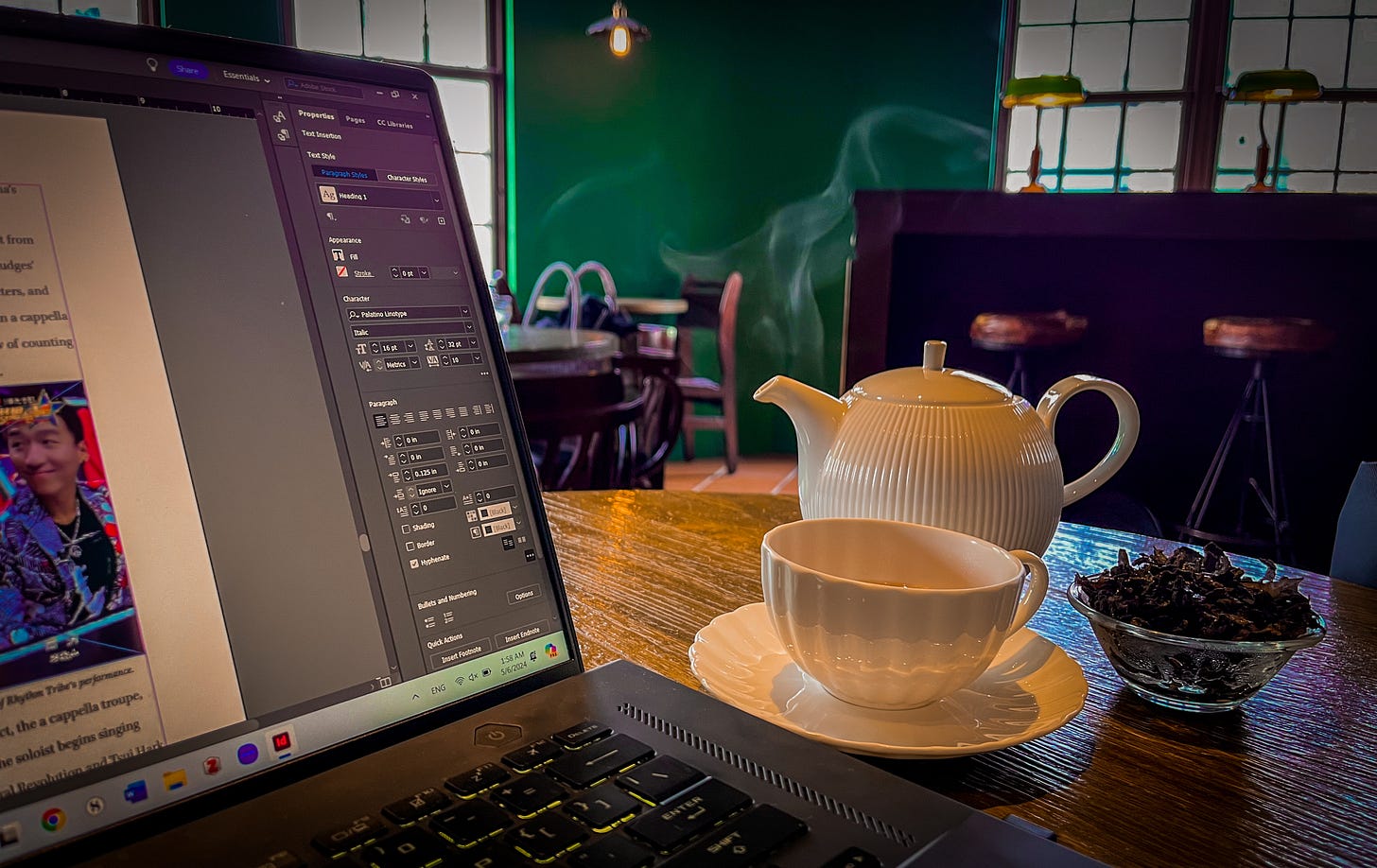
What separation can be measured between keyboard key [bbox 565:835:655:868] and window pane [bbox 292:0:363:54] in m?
4.55

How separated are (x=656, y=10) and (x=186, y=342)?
5.03 m

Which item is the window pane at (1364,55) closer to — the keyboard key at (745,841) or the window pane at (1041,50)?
the window pane at (1041,50)

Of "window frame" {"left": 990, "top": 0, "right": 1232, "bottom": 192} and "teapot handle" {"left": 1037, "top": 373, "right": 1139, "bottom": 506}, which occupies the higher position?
"window frame" {"left": 990, "top": 0, "right": 1232, "bottom": 192}

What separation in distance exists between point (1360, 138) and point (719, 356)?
3109mm

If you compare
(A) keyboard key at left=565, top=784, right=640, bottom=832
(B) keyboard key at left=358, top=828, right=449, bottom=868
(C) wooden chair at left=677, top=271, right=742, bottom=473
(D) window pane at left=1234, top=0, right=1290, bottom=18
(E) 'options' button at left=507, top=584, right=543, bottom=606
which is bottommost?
(C) wooden chair at left=677, top=271, right=742, bottom=473

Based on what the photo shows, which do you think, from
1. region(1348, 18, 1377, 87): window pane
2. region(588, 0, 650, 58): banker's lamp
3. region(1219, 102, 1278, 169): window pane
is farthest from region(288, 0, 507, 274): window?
region(1348, 18, 1377, 87): window pane

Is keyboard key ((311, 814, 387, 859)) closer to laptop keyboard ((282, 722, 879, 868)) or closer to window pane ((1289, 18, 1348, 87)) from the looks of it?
laptop keyboard ((282, 722, 879, 868))

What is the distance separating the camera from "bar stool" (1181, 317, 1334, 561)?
2.43m

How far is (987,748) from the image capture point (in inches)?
16.9

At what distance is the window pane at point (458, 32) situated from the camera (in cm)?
460

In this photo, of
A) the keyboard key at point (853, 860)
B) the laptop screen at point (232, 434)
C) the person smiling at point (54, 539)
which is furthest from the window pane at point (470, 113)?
the keyboard key at point (853, 860)

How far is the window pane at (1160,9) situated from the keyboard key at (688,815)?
5.27 metres

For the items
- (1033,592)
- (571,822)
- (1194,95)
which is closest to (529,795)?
(571,822)

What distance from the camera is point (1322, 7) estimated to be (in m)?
4.48
